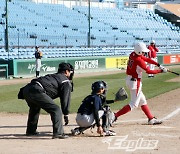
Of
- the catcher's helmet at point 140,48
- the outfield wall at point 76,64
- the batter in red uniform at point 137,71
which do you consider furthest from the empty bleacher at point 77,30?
the catcher's helmet at point 140,48

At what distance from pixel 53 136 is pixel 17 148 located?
1061mm

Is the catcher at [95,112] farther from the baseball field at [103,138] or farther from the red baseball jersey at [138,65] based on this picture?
the red baseball jersey at [138,65]

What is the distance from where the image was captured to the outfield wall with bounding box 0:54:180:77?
28.5 meters

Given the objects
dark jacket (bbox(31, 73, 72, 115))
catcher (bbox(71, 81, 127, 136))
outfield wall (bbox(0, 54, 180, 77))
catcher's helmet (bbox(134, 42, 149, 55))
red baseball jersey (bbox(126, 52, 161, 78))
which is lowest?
outfield wall (bbox(0, 54, 180, 77))

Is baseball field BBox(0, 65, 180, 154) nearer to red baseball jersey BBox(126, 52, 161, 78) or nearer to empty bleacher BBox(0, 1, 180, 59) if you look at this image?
red baseball jersey BBox(126, 52, 161, 78)

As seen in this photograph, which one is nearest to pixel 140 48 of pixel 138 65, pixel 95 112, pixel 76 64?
pixel 138 65

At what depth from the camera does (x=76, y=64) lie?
34000mm

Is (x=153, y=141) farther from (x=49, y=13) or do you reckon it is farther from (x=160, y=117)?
(x=49, y=13)

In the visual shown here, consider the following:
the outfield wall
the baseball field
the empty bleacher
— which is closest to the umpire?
the baseball field

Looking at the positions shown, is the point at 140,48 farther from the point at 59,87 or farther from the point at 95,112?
the point at 59,87

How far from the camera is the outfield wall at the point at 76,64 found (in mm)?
28495

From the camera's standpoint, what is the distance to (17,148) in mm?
7355

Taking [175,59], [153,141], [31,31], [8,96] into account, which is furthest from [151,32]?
[153,141]

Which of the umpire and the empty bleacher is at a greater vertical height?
the empty bleacher
